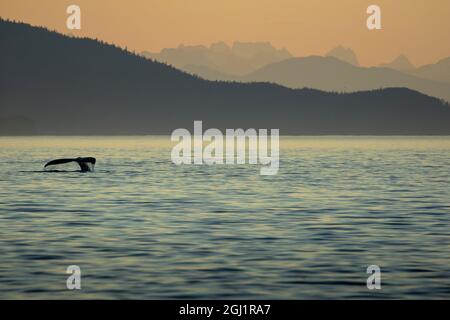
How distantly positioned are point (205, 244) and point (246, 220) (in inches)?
297

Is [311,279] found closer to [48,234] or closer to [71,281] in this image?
[71,281]

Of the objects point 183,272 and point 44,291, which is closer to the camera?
point 44,291

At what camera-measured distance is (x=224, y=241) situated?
99.8 feet

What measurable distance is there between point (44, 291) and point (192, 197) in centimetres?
2727

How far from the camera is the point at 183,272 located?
80.0ft

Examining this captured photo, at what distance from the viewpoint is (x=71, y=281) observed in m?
22.8

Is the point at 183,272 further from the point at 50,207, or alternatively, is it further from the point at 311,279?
the point at 50,207

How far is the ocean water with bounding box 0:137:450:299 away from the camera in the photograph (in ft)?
74.0

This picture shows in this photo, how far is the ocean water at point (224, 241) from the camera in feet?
74.0
